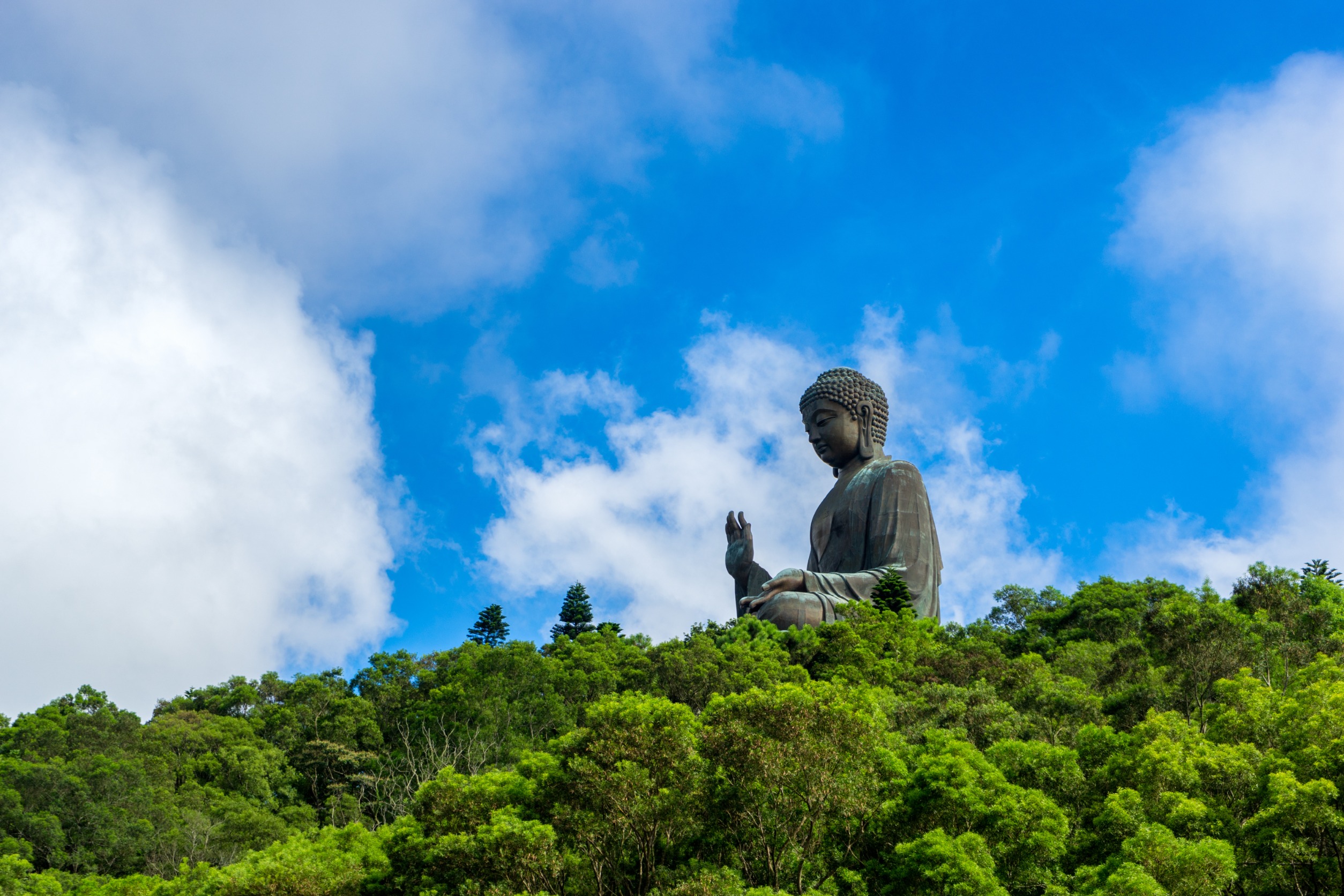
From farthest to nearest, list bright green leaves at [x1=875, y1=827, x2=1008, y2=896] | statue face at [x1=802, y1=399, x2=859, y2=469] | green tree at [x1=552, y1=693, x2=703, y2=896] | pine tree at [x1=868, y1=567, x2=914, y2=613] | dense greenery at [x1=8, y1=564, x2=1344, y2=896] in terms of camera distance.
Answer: statue face at [x1=802, y1=399, x2=859, y2=469] → pine tree at [x1=868, y1=567, x2=914, y2=613] → green tree at [x1=552, y1=693, x2=703, y2=896] → dense greenery at [x1=8, y1=564, x2=1344, y2=896] → bright green leaves at [x1=875, y1=827, x2=1008, y2=896]

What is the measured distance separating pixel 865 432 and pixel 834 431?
0.84 metres

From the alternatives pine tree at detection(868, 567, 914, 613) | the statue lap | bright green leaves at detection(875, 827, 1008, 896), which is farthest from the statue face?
bright green leaves at detection(875, 827, 1008, 896)

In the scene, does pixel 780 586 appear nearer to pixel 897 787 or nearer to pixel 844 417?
pixel 844 417

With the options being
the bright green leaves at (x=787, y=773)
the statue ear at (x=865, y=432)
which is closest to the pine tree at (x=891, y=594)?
the statue ear at (x=865, y=432)

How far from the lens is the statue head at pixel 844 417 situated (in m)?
30.1

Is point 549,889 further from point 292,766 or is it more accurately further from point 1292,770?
point 292,766

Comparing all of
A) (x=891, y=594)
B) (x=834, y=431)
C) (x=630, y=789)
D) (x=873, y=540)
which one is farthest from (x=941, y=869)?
(x=834, y=431)

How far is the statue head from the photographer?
30.1m

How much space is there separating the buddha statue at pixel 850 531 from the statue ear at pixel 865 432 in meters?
0.02

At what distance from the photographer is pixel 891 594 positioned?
26.3 meters

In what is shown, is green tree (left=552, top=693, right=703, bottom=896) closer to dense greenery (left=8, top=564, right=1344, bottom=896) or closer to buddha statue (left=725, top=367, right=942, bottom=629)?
dense greenery (left=8, top=564, right=1344, bottom=896)

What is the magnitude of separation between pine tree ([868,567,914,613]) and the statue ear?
4.11 metres

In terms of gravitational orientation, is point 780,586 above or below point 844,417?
below

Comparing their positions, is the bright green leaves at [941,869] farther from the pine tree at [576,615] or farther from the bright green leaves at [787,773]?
the pine tree at [576,615]
